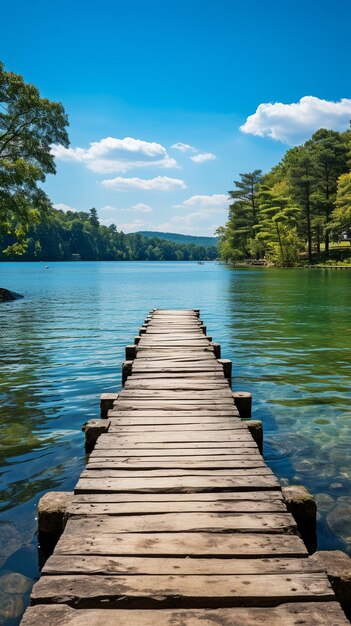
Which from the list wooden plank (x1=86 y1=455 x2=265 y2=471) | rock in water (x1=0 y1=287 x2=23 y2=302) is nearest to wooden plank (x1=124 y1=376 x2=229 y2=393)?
wooden plank (x1=86 y1=455 x2=265 y2=471)

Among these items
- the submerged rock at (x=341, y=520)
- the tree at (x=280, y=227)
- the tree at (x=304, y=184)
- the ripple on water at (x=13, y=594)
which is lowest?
the submerged rock at (x=341, y=520)

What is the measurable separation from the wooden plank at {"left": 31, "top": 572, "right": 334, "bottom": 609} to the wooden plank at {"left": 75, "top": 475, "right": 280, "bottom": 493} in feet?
3.95

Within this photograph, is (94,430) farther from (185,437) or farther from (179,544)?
(179,544)

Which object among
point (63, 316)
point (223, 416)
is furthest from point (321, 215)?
point (223, 416)

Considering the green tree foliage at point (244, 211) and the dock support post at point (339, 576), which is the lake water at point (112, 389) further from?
the green tree foliage at point (244, 211)

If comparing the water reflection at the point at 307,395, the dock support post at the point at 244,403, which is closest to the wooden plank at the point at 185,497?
the water reflection at the point at 307,395

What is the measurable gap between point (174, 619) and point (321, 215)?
8624 centimetres

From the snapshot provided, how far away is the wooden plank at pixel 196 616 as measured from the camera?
260 cm

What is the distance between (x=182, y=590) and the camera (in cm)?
281

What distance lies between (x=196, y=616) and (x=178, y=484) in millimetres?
1597

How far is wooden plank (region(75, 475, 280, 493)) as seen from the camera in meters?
4.15

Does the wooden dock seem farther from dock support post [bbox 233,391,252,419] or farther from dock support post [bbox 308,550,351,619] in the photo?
dock support post [bbox 233,391,252,419]

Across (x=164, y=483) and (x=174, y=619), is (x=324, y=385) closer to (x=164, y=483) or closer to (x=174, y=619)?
(x=164, y=483)

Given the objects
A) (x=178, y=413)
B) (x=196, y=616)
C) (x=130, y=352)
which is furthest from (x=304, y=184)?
(x=196, y=616)
